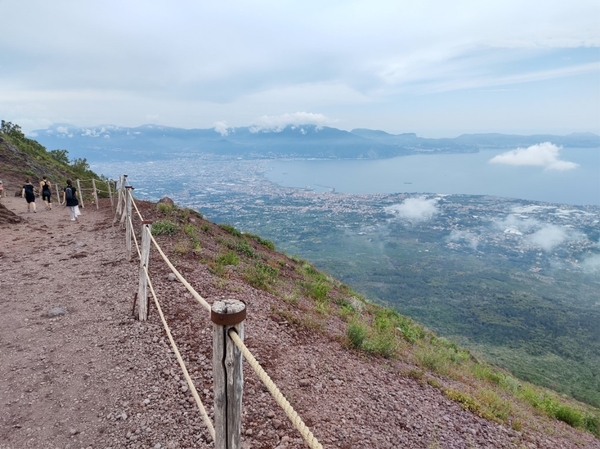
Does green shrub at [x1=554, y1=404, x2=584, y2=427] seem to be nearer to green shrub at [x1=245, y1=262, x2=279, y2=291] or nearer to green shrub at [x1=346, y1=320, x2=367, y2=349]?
green shrub at [x1=346, y1=320, x2=367, y2=349]

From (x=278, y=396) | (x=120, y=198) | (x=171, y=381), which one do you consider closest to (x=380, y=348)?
(x=171, y=381)

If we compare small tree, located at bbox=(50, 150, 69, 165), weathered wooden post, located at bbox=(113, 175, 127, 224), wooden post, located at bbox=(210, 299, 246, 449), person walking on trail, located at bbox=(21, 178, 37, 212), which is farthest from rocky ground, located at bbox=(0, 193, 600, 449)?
small tree, located at bbox=(50, 150, 69, 165)

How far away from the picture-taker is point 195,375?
14.4 ft

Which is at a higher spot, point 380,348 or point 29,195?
point 29,195

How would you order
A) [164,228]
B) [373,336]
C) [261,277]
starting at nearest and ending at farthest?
[373,336] < [261,277] < [164,228]

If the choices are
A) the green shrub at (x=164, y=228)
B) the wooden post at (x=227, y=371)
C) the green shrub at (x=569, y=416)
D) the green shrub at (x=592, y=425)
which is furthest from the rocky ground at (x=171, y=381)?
the green shrub at (x=164, y=228)

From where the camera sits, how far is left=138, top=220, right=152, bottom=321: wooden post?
17.0 ft

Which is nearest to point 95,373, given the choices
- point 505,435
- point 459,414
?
point 459,414

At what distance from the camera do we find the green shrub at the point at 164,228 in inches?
404

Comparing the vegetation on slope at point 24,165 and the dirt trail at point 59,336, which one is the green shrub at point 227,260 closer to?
the dirt trail at point 59,336

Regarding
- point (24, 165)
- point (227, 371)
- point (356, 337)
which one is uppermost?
point (24, 165)

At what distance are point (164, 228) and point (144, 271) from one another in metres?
5.56

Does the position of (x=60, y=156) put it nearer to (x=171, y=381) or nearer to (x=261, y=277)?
(x=261, y=277)

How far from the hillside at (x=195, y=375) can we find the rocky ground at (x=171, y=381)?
0.02m
